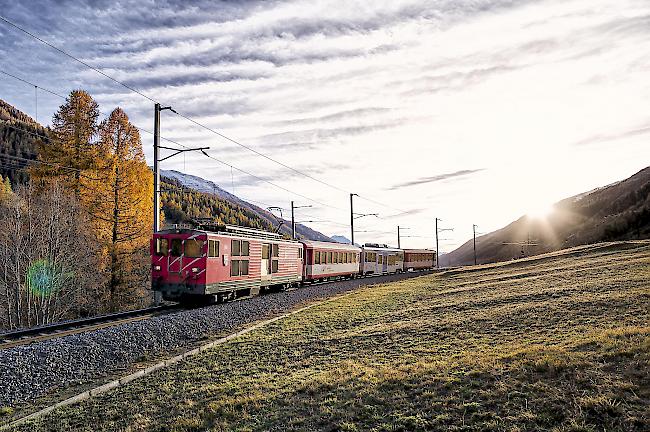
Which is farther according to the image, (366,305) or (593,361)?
(366,305)

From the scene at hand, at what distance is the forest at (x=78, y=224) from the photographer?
24734mm

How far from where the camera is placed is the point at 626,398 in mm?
5855

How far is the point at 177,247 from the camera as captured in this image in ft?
70.6

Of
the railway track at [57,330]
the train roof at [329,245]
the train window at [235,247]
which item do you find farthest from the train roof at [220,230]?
the train roof at [329,245]

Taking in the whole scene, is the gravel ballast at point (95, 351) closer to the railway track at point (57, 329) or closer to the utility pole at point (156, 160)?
the railway track at point (57, 329)

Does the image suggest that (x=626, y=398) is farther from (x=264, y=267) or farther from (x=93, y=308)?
(x=93, y=308)

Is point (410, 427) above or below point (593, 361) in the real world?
below

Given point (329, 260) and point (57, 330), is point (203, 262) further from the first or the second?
point (329, 260)

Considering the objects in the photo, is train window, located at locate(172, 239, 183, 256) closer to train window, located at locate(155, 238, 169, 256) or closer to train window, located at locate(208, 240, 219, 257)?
train window, located at locate(155, 238, 169, 256)

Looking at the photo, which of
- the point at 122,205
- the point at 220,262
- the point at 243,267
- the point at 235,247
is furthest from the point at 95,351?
the point at 122,205

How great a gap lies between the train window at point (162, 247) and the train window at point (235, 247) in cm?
315

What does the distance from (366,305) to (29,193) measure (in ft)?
67.7

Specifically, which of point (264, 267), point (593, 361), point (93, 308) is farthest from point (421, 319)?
point (93, 308)

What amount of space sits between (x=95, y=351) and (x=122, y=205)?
19.3 meters
